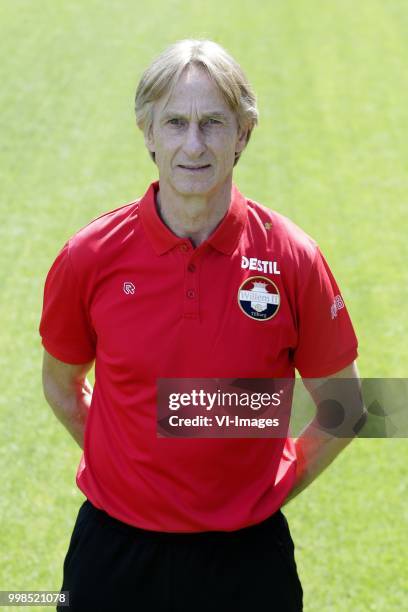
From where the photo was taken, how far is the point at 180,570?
2.76m

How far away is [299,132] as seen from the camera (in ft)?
31.8

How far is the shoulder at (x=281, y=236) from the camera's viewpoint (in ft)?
8.96

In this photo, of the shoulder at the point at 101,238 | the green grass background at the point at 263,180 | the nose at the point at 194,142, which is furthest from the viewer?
the green grass background at the point at 263,180

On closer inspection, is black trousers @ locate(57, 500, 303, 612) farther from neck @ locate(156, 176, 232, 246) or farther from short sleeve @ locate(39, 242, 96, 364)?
neck @ locate(156, 176, 232, 246)

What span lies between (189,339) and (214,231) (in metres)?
0.31

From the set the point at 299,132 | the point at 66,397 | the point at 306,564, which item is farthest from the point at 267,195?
the point at 66,397

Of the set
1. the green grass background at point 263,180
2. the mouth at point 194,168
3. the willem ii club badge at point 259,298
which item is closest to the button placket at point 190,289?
the willem ii club badge at point 259,298

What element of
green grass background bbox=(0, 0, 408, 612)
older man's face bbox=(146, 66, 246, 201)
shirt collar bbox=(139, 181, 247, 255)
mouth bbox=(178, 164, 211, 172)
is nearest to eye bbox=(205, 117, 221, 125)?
older man's face bbox=(146, 66, 246, 201)

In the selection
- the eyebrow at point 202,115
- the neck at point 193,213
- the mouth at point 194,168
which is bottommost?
the neck at point 193,213

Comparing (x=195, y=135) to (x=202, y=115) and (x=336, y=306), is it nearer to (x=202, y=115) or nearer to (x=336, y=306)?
(x=202, y=115)

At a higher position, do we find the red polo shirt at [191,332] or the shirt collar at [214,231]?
the shirt collar at [214,231]

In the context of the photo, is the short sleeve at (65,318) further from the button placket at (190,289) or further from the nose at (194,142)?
the nose at (194,142)

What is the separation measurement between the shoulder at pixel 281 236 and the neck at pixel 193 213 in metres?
0.09

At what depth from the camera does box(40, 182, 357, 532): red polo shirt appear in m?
2.66
